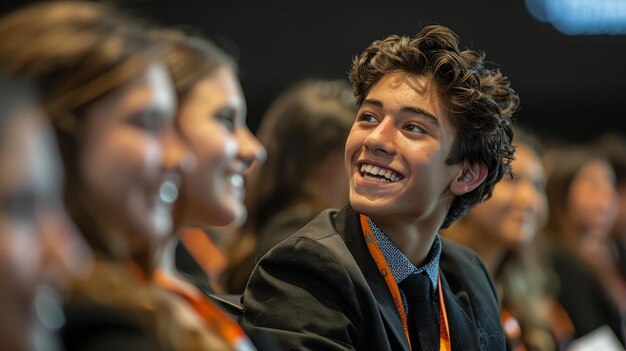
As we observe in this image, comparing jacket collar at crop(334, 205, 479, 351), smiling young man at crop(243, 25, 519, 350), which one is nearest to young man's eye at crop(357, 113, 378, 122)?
smiling young man at crop(243, 25, 519, 350)

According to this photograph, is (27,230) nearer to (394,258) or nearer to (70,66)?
(70,66)

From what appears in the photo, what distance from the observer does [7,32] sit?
1.88 m

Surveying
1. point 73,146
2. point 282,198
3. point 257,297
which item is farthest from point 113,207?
point 282,198

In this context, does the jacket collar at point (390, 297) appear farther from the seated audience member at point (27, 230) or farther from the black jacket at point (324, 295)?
the seated audience member at point (27, 230)

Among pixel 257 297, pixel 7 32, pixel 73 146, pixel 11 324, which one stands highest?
pixel 7 32

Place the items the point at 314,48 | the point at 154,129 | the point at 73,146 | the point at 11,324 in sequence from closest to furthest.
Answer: the point at 11,324 < the point at 73,146 < the point at 154,129 < the point at 314,48

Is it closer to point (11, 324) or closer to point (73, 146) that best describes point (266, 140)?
point (73, 146)

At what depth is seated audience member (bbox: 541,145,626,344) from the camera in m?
5.10

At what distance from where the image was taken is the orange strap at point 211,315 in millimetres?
2119

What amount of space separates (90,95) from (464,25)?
15.7ft

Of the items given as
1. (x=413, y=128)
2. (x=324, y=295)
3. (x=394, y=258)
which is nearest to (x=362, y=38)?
(x=413, y=128)

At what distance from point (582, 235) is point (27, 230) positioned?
446cm

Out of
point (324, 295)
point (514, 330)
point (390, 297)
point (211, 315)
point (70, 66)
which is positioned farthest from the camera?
point (514, 330)

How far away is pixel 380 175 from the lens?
9.04ft
